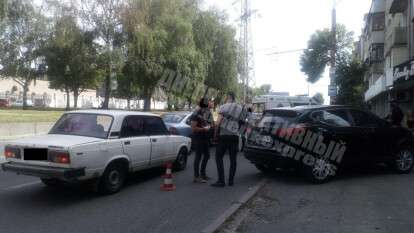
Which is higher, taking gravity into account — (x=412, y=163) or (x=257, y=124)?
(x=257, y=124)

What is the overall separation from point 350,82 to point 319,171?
23.4 metres

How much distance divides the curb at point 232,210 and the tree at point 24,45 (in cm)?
4066

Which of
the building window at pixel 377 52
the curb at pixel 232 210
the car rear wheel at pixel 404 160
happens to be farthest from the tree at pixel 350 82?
the curb at pixel 232 210

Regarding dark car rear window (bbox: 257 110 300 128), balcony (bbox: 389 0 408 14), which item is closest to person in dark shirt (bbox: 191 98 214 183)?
dark car rear window (bbox: 257 110 300 128)

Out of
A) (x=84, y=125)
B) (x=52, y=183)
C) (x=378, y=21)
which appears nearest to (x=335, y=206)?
(x=84, y=125)

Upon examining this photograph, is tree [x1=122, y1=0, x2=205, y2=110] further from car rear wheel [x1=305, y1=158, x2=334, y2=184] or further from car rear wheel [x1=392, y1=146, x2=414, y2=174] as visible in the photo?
car rear wheel [x1=305, y1=158, x2=334, y2=184]

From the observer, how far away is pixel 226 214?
6117mm

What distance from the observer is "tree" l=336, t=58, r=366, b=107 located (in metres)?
29.9

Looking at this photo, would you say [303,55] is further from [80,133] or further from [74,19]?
[80,133]

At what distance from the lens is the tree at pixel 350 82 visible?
29906 mm

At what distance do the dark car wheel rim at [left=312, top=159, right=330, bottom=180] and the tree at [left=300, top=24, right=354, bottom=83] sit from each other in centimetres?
6281

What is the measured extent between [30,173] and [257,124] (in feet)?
16.3

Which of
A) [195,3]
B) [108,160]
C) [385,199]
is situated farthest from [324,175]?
[195,3]

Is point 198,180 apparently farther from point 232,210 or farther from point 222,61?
point 222,61
